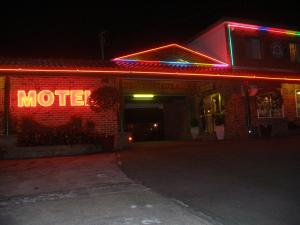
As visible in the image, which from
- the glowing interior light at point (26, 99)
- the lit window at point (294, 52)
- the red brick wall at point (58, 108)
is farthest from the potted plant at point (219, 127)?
the glowing interior light at point (26, 99)

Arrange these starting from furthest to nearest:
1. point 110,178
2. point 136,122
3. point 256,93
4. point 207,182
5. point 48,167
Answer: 1. point 136,122
2. point 256,93
3. point 48,167
4. point 110,178
5. point 207,182

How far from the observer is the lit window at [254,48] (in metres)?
20.1

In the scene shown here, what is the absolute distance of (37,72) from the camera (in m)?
13.1

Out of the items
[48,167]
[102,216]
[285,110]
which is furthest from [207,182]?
[285,110]

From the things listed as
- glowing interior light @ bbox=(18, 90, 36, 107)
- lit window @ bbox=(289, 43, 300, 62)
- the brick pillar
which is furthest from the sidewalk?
lit window @ bbox=(289, 43, 300, 62)

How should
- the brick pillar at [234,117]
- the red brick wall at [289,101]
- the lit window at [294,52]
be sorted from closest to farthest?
the brick pillar at [234,117] → the red brick wall at [289,101] → the lit window at [294,52]

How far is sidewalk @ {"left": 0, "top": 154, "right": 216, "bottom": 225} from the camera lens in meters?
5.14

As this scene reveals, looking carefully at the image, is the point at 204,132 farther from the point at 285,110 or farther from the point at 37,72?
the point at 37,72

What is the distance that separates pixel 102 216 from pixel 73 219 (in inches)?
16.5

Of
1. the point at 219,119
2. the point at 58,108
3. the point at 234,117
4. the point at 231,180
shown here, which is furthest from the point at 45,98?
the point at 234,117

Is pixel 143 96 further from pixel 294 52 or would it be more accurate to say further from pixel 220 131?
pixel 294 52

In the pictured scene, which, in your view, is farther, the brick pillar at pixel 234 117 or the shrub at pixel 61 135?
the brick pillar at pixel 234 117

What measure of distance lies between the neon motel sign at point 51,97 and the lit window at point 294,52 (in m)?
13.2

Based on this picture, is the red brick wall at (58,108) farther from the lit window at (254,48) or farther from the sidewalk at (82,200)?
the lit window at (254,48)
